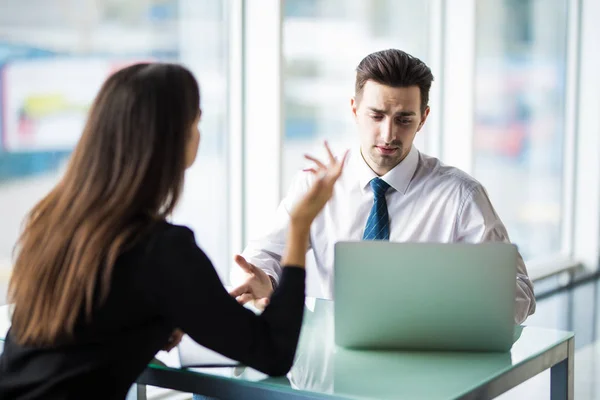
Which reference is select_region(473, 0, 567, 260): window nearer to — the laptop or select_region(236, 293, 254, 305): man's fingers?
select_region(236, 293, 254, 305): man's fingers

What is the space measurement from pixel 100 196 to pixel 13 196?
155cm

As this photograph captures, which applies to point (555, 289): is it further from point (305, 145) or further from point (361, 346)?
point (361, 346)

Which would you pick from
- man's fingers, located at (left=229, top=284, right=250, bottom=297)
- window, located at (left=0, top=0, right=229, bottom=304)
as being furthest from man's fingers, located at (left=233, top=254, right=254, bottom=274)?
window, located at (left=0, top=0, right=229, bottom=304)

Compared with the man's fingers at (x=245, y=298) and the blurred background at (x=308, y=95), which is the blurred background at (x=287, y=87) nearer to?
the blurred background at (x=308, y=95)

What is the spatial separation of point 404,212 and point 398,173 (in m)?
0.11

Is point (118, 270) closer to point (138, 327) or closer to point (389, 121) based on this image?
point (138, 327)

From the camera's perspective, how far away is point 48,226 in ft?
4.91

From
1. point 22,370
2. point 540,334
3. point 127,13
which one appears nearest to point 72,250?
point 22,370

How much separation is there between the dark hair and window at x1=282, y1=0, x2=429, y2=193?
1.30 metres

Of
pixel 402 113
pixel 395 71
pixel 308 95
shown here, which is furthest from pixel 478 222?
pixel 308 95

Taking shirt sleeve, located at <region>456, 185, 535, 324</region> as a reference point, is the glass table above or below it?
below

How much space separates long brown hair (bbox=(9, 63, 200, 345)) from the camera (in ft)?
4.74

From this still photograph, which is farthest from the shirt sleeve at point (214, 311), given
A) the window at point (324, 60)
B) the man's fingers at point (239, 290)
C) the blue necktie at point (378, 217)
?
the window at point (324, 60)

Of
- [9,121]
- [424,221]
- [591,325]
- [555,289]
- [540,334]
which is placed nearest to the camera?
[540,334]
